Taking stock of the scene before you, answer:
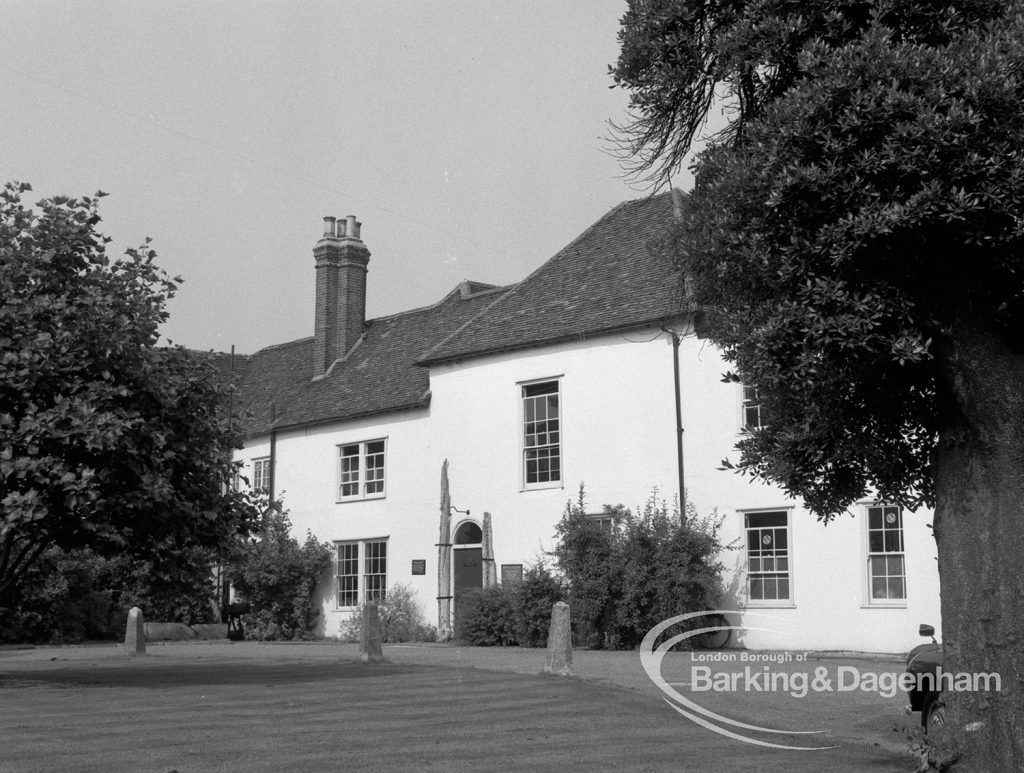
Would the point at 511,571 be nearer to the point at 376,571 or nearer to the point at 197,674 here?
the point at 376,571

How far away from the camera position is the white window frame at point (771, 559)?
75.2ft

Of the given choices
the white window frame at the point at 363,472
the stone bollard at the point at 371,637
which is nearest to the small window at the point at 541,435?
the white window frame at the point at 363,472

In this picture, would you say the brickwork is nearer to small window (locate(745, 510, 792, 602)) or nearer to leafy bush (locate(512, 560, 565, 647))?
leafy bush (locate(512, 560, 565, 647))

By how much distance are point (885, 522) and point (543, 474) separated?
827 cm

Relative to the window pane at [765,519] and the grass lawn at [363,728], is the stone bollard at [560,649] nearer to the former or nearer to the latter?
the grass lawn at [363,728]

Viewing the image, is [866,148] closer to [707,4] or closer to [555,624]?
[707,4]

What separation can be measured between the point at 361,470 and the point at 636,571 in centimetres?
1149

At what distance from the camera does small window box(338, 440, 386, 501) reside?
3169 centimetres

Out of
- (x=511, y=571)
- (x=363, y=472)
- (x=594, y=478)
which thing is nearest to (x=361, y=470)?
(x=363, y=472)

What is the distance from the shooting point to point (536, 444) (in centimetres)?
2741

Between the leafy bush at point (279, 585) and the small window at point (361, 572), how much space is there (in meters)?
0.57

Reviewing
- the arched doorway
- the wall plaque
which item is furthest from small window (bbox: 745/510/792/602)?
the arched doorway

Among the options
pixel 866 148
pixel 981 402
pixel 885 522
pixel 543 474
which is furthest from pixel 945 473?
pixel 543 474

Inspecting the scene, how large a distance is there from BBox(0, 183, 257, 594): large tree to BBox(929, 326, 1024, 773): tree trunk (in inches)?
384
